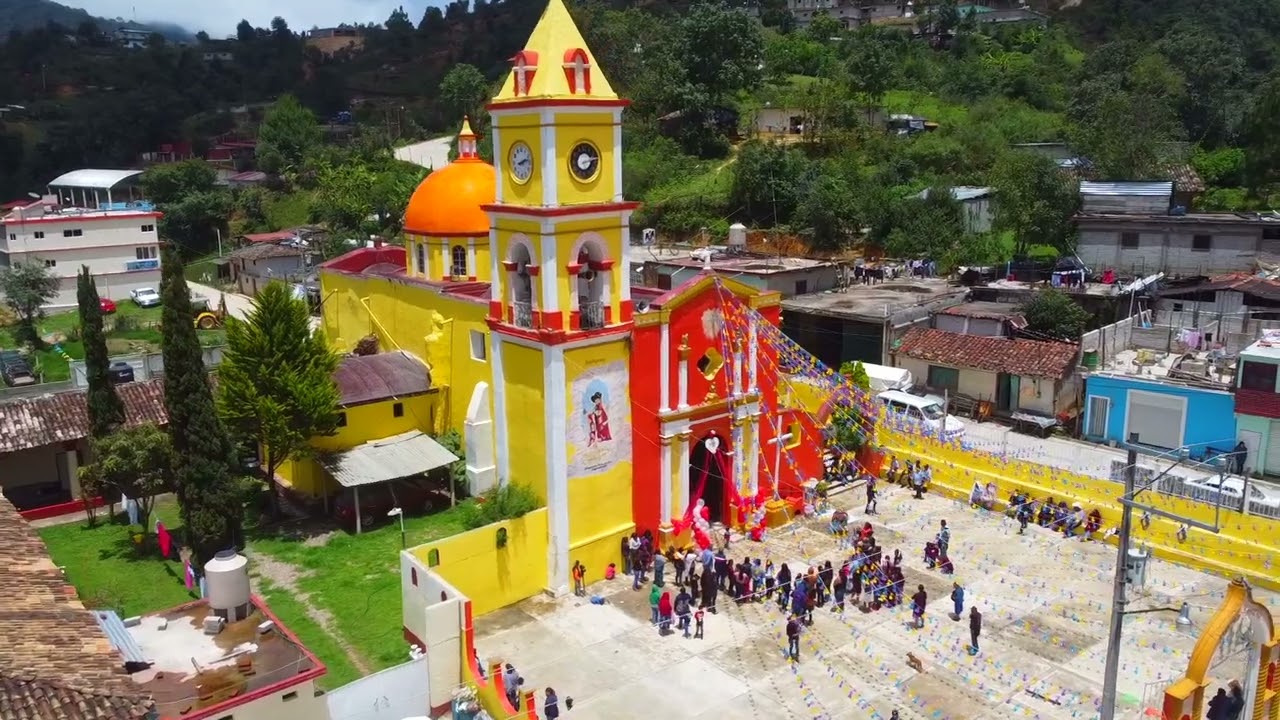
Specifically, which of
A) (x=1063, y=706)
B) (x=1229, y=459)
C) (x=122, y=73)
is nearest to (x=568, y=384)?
(x=1063, y=706)

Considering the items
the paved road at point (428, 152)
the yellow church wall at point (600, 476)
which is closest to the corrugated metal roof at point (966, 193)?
the yellow church wall at point (600, 476)

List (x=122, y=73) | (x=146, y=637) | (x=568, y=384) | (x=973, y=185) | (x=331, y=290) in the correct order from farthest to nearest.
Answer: (x=122, y=73) < (x=973, y=185) < (x=331, y=290) < (x=568, y=384) < (x=146, y=637)

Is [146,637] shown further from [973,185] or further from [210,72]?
[210,72]

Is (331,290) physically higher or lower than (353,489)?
higher

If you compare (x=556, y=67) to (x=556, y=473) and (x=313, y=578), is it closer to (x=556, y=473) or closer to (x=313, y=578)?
(x=556, y=473)

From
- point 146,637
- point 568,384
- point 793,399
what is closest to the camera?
point 146,637

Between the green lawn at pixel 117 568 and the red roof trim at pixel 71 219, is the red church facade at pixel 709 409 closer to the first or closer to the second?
the green lawn at pixel 117 568

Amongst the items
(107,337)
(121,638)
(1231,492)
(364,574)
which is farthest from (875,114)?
(121,638)
